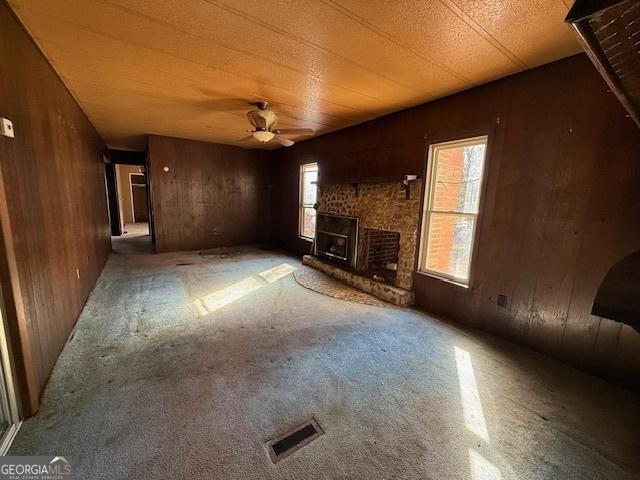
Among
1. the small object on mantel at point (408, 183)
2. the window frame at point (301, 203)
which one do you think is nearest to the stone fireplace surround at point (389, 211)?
the small object on mantel at point (408, 183)

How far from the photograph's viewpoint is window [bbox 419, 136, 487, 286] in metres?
2.87

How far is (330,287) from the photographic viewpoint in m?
4.00

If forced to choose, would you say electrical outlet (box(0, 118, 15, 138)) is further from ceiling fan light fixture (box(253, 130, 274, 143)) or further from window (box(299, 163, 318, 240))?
window (box(299, 163, 318, 240))

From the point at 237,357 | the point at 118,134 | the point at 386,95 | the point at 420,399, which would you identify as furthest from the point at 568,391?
the point at 118,134

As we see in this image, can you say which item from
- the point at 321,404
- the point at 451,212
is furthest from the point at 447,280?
the point at 321,404

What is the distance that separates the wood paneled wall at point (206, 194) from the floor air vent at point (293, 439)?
221 inches

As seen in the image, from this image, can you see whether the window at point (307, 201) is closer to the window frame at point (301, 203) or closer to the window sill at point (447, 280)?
the window frame at point (301, 203)

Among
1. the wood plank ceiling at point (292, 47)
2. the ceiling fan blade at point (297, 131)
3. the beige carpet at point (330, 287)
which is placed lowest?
the beige carpet at point (330, 287)

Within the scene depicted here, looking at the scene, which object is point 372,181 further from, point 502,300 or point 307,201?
point 307,201

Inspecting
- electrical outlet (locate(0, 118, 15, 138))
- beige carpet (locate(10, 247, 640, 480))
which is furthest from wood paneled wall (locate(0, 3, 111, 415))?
beige carpet (locate(10, 247, 640, 480))

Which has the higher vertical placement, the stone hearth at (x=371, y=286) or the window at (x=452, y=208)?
the window at (x=452, y=208)

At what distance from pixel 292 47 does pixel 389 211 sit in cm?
231

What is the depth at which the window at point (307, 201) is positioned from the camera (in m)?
5.71

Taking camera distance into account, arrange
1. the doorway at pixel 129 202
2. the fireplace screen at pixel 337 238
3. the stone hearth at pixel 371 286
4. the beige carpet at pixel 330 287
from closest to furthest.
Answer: the stone hearth at pixel 371 286
the beige carpet at pixel 330 287
the fireplace screen at pixel 337 238
the doorway at pixel 129 202
